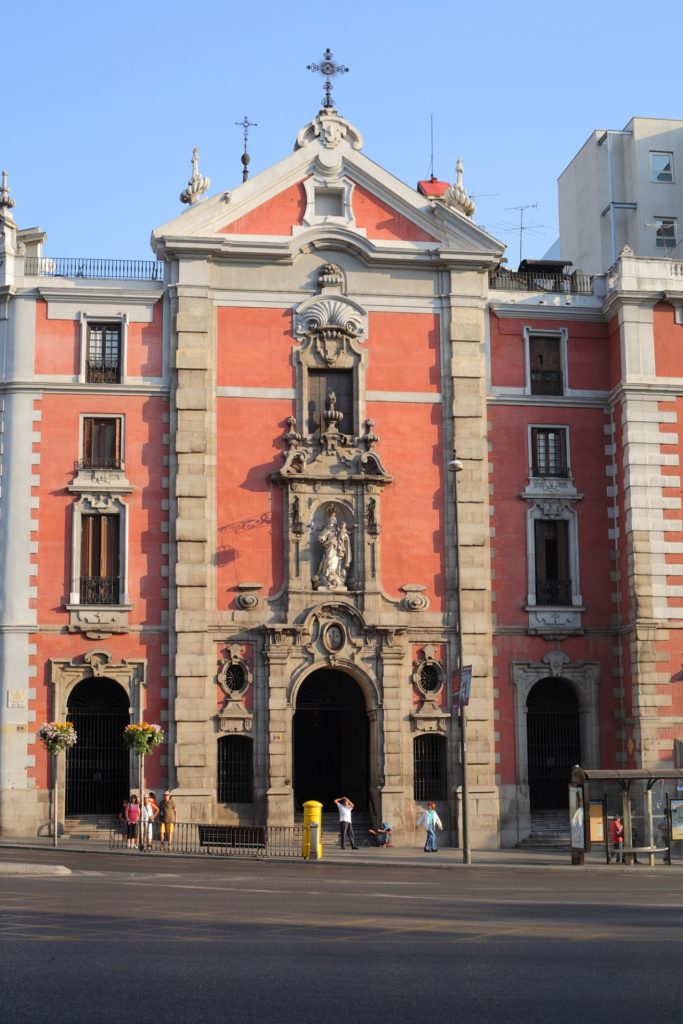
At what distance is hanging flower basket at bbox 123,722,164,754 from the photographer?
3906 cm

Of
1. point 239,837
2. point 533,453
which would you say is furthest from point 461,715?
point 533,453

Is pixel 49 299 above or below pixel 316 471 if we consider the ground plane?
above

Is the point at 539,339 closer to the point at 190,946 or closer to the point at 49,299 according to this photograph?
the point at 49,299

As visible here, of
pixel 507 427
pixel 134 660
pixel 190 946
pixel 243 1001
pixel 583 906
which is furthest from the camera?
pixel 507 427

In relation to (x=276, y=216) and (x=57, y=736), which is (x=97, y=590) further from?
(x=276, y=216)

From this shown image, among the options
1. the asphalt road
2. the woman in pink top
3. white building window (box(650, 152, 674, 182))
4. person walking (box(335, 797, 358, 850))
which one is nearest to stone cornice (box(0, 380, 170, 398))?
the woman in pink top

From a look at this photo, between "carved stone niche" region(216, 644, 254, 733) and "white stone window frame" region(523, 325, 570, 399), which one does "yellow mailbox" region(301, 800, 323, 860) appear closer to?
"carved stone niche" region(216, 644, 254, 733)

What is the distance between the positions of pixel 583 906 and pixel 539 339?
26.3 m

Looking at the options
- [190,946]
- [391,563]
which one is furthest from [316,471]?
[190,946]

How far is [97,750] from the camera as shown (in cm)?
4156

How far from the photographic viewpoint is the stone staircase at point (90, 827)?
132ft

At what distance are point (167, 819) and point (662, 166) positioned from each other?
3857cm

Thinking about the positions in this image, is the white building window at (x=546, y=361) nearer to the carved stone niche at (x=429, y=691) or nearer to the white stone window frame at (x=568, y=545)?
the white stone window frame at (x=568, y=545)

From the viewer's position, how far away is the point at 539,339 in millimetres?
45094
